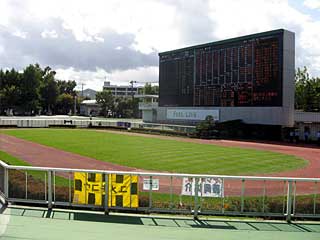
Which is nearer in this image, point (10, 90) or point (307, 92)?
point (307, 92)

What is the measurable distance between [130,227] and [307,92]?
49751 mm

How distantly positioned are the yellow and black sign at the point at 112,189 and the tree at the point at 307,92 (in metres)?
46.7

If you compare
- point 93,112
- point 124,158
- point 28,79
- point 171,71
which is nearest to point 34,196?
point 124,158

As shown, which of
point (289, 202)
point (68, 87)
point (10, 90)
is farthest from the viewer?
point (68, 87)

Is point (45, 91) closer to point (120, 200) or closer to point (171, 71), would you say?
point (171, 71)

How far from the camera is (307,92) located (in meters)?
53.5

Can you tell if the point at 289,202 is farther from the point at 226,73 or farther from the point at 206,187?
the point at 226,73

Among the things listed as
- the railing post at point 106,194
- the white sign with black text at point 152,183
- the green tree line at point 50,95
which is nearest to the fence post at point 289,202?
the white sign with black text at point 152,183

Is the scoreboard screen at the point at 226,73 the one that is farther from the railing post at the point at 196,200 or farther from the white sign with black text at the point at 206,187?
the railing post at the point at 196,200

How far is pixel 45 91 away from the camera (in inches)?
3829

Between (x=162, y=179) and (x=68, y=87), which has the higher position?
(x=68, y=87)

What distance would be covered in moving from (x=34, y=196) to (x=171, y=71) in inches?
1505

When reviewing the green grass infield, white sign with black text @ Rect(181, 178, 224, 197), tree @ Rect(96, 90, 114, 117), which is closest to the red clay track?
white sign with black text @ Rect(181, 178, 224, 197)

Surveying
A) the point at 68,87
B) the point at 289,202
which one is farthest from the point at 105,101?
the point at 289,202
